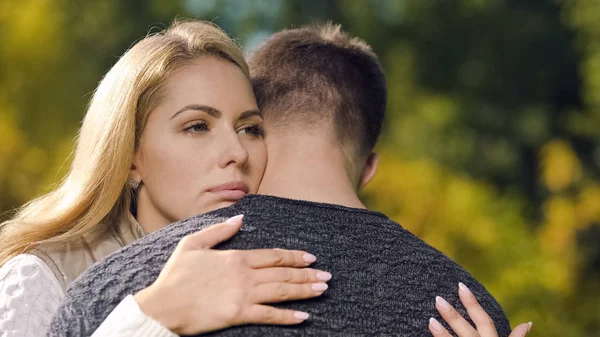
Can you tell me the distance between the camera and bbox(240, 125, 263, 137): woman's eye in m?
2.70

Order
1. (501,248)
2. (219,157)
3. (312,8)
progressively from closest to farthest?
(219,157) < (501,248) < (312,8)

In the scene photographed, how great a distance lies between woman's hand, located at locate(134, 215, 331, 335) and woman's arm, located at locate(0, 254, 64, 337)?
561mm

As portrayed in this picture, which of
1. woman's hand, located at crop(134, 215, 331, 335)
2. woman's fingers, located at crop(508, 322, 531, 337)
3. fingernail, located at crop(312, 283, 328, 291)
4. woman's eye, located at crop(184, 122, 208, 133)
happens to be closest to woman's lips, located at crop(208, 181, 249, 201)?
woman's eye, located at crop(184, 122, 208, 133)

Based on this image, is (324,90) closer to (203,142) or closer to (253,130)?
(253,130)

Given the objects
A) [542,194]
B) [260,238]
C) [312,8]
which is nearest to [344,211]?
[260,238]

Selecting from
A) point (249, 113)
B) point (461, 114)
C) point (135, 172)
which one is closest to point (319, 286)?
point (249, 113)

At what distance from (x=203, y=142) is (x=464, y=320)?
927 millimetres

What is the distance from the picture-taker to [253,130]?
2.73 meters

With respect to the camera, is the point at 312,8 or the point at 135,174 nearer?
the point at 135,174

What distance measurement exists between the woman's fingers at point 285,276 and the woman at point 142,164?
63 cm

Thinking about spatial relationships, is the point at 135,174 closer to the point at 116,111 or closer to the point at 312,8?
the point at 116,111

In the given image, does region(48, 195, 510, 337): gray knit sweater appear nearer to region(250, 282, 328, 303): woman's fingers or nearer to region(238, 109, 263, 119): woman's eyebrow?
region(250, 282, 328, 303): woman's fingers

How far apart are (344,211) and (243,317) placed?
0.38 meters

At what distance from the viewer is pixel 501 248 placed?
11.0 metres
